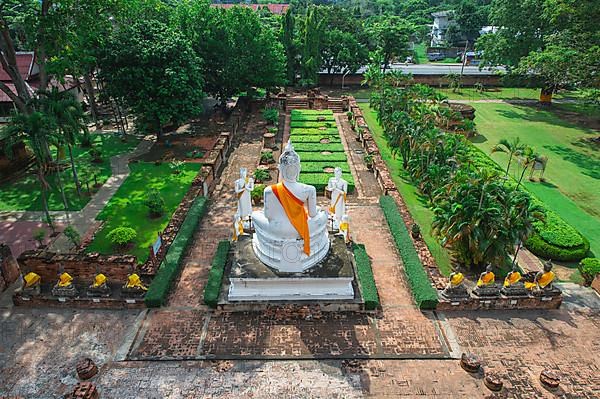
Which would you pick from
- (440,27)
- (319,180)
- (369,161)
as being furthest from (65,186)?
(440,27)

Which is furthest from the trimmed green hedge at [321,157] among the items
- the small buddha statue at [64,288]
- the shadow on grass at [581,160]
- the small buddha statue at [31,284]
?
the small buddha statue at [31,284]

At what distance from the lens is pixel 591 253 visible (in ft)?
60.2

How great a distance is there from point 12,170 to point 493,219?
25515mm

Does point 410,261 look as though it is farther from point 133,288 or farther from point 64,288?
point 64,288

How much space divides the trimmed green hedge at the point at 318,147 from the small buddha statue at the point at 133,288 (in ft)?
50.7

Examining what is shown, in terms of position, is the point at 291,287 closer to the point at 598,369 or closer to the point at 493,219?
the point at 493,219

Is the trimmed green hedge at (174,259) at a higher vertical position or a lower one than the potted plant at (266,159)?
lower

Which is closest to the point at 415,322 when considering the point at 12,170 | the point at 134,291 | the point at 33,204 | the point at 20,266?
the point at 134,291

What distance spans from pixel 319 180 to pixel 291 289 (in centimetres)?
980

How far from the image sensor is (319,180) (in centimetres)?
2341

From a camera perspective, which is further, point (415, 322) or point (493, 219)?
point (493, 219)

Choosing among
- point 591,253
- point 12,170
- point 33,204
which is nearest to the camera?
point 591,253

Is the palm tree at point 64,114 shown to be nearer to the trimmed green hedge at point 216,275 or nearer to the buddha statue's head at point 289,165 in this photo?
the trimmed green hedge at point 216,275

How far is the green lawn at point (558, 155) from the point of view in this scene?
856 inches
